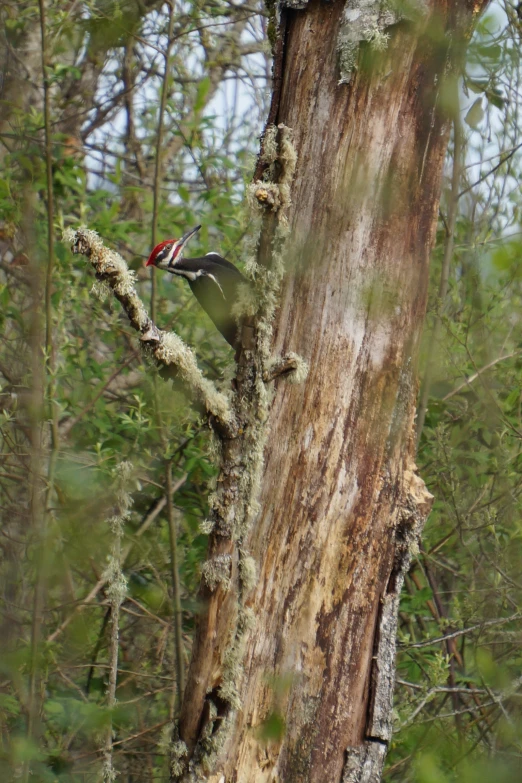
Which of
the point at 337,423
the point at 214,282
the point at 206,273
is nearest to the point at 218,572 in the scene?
the point at 337,423

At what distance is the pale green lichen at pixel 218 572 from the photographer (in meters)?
1.68

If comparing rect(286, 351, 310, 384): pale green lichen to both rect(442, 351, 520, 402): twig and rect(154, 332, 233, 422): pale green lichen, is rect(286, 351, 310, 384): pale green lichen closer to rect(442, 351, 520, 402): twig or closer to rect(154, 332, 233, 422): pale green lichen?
rect(154, 332, 233, 422): pale green lichen

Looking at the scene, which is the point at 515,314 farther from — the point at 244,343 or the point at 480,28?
the point at 244,343

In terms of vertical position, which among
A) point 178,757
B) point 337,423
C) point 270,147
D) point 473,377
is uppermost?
point 270,147

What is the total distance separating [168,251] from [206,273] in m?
0.22

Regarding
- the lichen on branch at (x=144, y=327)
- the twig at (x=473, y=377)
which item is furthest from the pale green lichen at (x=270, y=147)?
the twig at (x=473, y=377)

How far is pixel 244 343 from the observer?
1.74 meters

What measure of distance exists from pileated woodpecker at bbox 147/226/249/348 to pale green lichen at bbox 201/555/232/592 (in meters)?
0.88

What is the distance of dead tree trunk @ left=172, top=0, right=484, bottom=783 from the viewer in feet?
5.50

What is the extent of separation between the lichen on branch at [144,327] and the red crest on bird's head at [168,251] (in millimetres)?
1232

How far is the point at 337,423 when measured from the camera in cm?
172

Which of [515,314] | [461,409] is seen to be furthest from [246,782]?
[515,314]

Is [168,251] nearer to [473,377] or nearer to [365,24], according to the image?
[473,377]

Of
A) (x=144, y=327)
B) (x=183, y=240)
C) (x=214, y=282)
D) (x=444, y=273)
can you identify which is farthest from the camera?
(x=183, y=240)
